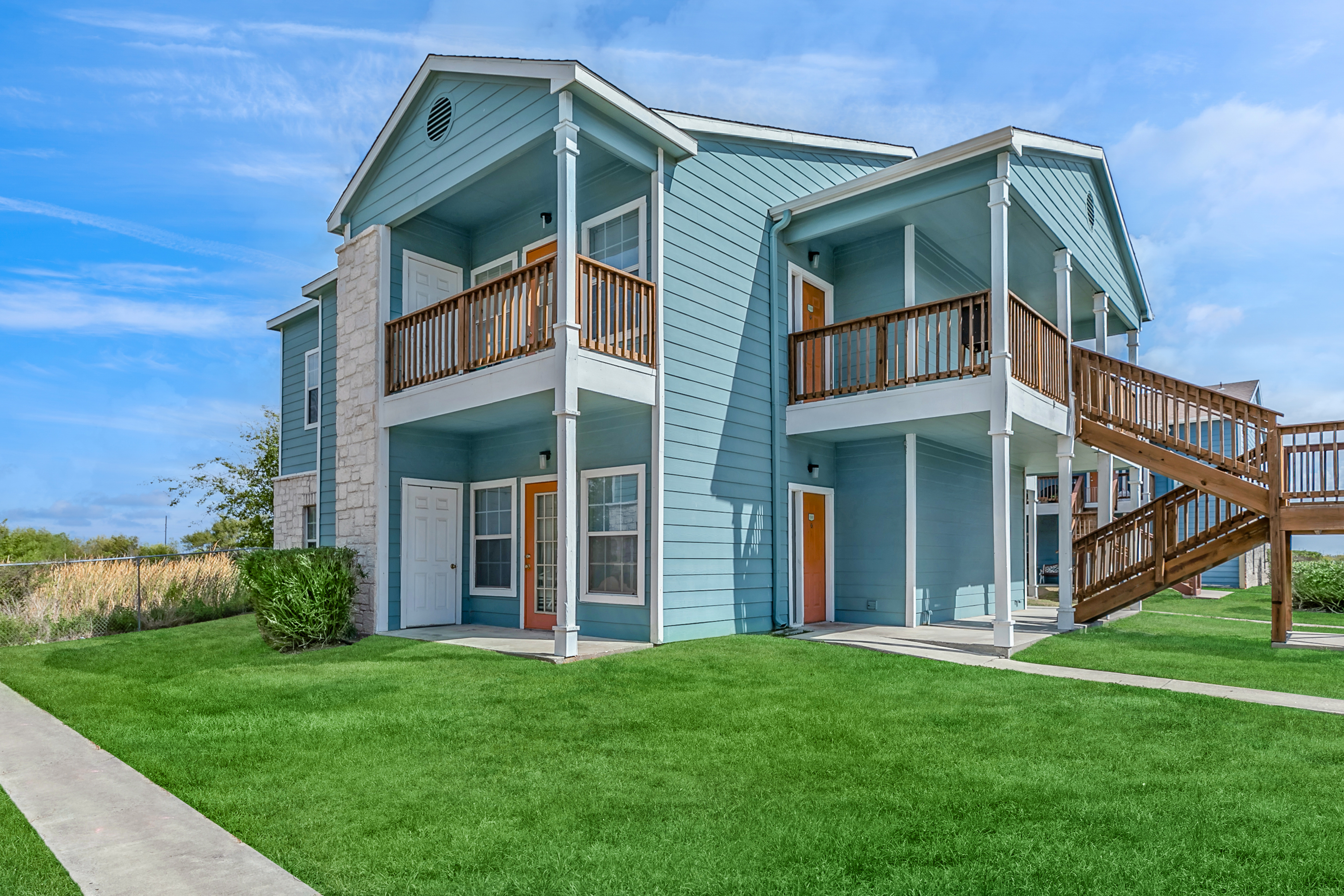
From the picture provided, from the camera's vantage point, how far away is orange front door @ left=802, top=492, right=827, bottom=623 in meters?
11.9

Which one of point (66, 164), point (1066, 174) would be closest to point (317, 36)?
point (66, 164)

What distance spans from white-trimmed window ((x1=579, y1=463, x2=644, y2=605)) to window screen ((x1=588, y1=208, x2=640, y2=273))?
263 cm

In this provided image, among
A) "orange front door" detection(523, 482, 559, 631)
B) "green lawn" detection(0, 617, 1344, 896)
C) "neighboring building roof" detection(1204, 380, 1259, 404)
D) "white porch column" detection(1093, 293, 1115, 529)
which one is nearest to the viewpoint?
"green lawn" detection(0, 617, 1344, 896)

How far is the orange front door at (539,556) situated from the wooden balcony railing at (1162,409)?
781 cm

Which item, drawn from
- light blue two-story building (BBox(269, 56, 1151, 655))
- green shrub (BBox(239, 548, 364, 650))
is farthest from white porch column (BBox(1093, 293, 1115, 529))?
green shrub (BBox(239, 548, 364, 650))

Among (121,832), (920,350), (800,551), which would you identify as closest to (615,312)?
(800,551)

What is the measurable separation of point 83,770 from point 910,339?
420 inches

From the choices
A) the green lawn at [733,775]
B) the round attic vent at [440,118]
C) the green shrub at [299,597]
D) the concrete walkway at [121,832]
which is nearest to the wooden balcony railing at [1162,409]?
the green lawn at [733,775]

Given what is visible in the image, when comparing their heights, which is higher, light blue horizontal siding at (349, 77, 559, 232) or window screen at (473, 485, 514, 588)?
light blue horizontal siding at (349, 77, 559, 232)

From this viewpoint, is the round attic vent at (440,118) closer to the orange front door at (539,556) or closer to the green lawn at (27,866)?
the orange front door at (539,556)

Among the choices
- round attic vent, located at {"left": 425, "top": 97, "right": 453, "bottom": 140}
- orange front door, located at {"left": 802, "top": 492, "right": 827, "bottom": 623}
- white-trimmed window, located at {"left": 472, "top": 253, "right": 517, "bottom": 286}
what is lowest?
orange front door, located at {"left": 802, "top": 492, "right": 827, "bottom": 623}

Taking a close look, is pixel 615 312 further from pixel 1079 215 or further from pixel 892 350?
pixel 1079 215

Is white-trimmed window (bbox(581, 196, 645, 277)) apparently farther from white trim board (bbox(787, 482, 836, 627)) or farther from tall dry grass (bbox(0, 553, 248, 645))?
tall dry grass (bbox(0, 553, 248, 645))

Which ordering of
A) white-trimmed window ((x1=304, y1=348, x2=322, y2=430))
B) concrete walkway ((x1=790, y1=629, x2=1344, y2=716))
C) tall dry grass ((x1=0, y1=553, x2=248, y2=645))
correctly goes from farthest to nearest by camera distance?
white-trimmed window ((x1=304, y1=348, x2=322, y2=430)), tall dry grass ((x1=0, y1=553, x2=248, y2=645)), concrete walkway ((x1=790, y1=629, x2=1344, y2=716))
